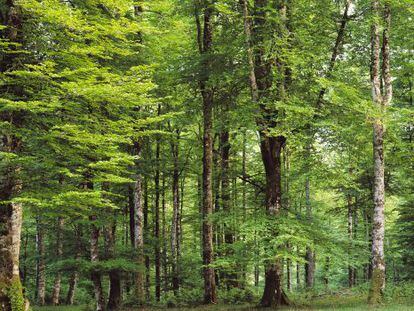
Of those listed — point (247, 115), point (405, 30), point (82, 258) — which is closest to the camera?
point (247, 115)

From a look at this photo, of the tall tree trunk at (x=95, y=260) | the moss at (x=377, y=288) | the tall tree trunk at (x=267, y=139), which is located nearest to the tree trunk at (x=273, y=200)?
the tall tree trunk at (x=267, y=139)

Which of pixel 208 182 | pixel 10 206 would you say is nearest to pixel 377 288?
pixel 208 182

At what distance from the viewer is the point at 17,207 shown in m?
11.2

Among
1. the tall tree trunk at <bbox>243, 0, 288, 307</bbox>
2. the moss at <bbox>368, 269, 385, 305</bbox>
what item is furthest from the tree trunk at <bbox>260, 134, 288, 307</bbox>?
the moss at <bbox>368, 269, 385, 305</bbox>

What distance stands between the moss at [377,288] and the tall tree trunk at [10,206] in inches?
448

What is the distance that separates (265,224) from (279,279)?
9.65ft

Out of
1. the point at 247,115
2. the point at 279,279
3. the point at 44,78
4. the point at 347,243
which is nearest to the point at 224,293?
the point at 279,279

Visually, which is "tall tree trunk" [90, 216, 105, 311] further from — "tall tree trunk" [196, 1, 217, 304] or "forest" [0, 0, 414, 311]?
"tall tree trunk" [196, 1, 217, 304]

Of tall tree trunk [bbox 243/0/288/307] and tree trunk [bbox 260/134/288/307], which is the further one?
tree trunk [bbox 260/134/288/307]

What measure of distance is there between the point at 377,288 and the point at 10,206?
12504 mm

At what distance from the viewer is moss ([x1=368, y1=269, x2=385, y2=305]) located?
1427cm

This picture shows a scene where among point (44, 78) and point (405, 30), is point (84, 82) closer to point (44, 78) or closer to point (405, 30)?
point (44, 78)

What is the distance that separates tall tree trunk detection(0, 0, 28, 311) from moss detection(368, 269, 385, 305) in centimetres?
1139

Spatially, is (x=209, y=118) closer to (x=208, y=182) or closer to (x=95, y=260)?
(x=208, y=182)
